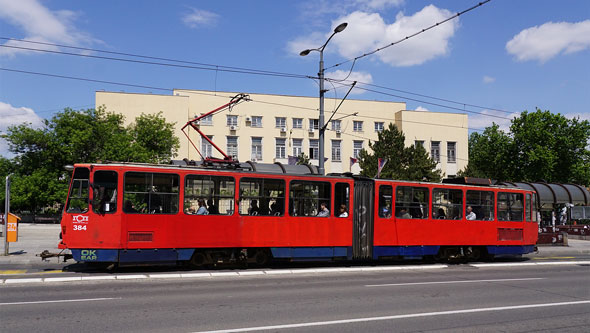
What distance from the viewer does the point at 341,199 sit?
14859mm

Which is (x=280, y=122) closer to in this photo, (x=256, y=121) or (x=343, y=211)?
(x=256, y=121)

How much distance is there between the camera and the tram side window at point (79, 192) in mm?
12117

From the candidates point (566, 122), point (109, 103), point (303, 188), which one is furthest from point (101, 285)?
point (566, 122)

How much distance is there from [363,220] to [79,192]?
8.39m

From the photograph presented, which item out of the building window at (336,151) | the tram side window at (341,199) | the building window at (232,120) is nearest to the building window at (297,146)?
the building window at (336,151)

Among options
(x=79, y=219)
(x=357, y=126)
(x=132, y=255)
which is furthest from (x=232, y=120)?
(x=79, y=219)

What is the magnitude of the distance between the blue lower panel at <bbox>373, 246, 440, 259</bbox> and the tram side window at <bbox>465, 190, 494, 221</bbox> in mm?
2076

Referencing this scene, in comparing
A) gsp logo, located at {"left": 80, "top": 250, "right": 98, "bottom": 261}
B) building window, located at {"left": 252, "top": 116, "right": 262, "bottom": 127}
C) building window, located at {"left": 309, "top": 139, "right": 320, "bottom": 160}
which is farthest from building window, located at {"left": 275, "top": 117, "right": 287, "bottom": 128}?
gsp logo, located at {"left": 80, "top": 250, "right": 98, "bottom": 261}

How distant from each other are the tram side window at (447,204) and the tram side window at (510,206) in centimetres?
198

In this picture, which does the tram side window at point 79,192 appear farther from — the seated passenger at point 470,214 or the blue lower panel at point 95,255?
the seated passenger at point 470,214

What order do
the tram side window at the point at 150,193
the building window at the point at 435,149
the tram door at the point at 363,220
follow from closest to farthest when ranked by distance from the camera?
the tram side window at the point at 150,193, the tram door at the point at 363,220, the building window at the point at 435,149

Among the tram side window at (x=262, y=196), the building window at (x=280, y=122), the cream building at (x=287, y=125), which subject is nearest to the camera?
the tram side window at (x=262, y=196)

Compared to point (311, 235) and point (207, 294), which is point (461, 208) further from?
point (207, 294)

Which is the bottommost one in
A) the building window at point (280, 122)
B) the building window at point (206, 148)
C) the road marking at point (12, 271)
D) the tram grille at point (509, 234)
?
the road marking at point (12, 271)
